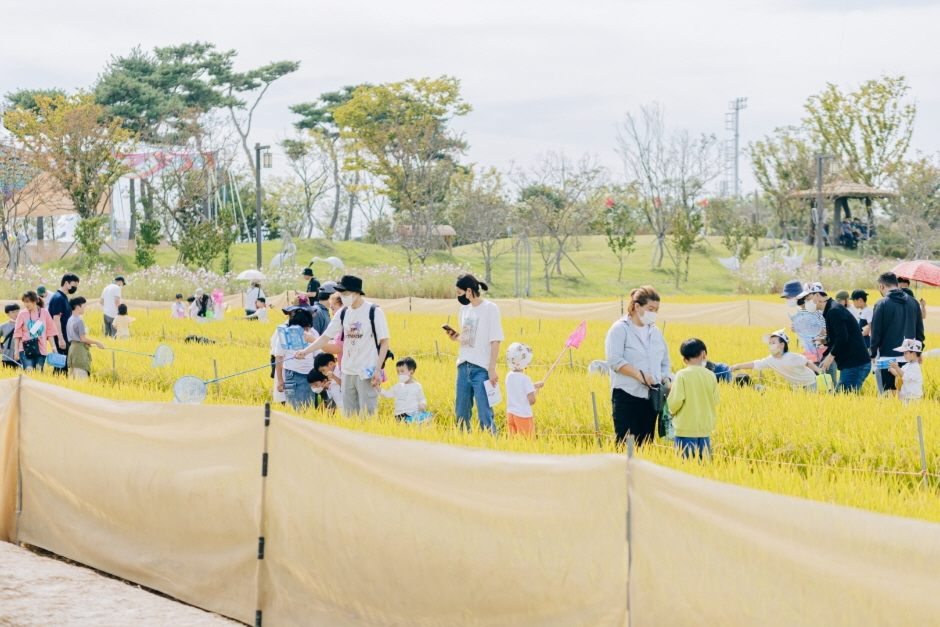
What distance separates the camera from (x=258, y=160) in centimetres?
3300

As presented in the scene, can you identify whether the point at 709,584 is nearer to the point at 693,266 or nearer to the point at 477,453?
the point at 477,453

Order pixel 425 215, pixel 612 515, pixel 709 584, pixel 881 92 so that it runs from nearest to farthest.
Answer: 1. pixel 709 584
2. pixel 612 515
3. pixel 425 215
4. pixel 881 92

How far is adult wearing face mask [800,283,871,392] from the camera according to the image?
9.22 m

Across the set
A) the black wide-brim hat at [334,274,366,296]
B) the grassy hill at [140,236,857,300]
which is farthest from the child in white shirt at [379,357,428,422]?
the grassy hill at [140,236,857,300]

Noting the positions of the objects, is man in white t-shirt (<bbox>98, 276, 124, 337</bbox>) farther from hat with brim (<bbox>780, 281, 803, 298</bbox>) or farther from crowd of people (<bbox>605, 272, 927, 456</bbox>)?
hat with brim (<bbox>780, 281, 803, 298</bbox>)

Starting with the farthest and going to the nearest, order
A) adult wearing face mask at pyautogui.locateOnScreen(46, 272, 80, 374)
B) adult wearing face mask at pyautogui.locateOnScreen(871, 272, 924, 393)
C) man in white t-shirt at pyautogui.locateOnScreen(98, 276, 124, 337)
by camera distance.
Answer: man in white t-shirt at pyautogui.locateOnScreen(98, 276, 124, 337) → adult wearing face mask at pyautogui.locateOnScreen(46, 272, 80, 374) → adult wearing face mask at pyautogui.locateOnScreen(871, 272, 924, 393)

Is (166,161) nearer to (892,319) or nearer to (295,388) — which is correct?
(295,388)

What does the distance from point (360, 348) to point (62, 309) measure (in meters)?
5.07

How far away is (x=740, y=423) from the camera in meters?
7.83

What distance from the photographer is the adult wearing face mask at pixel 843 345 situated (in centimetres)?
922

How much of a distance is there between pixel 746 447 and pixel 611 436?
3.25 feet

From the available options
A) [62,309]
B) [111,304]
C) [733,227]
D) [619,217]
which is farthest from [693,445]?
[619,217]

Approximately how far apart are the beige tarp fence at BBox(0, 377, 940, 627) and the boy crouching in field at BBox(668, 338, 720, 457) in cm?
262

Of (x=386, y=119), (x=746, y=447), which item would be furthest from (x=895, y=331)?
(x=386, y=119)
